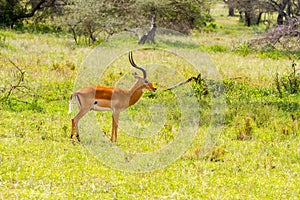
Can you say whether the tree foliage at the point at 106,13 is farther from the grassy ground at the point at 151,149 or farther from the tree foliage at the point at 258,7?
the grassy ground at the point at 151,149

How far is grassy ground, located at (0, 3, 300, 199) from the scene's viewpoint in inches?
227

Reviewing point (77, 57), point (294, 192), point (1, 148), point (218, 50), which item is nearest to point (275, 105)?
point (294, 192)

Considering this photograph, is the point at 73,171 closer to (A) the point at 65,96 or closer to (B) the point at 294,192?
(B) the point at 294,192

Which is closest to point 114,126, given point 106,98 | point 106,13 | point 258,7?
point 106,98

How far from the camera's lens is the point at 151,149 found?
7406 millimetres

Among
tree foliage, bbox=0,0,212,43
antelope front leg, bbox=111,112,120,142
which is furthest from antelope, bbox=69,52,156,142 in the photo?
tree foliage, bbox=0,0,212,43

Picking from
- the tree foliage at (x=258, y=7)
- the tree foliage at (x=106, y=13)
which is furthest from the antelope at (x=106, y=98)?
the tree foliage at (x=258, y=7)

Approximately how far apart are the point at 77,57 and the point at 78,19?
502 cm

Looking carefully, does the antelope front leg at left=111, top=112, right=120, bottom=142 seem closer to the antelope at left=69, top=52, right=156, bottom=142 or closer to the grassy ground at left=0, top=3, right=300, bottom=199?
the antelope at left=69, top=52, right=156, bottom=142

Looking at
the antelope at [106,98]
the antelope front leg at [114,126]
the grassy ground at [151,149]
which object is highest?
the antelope at [106,98]

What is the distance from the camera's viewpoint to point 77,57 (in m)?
15.4

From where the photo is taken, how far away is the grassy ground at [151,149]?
5754mm

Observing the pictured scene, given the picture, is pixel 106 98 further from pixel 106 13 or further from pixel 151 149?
pixel 106 13

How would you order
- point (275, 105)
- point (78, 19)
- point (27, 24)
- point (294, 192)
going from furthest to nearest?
1. point (27, 24)
2. point (78, 19)
3. point (275, 105)
4. point (294, 192)
